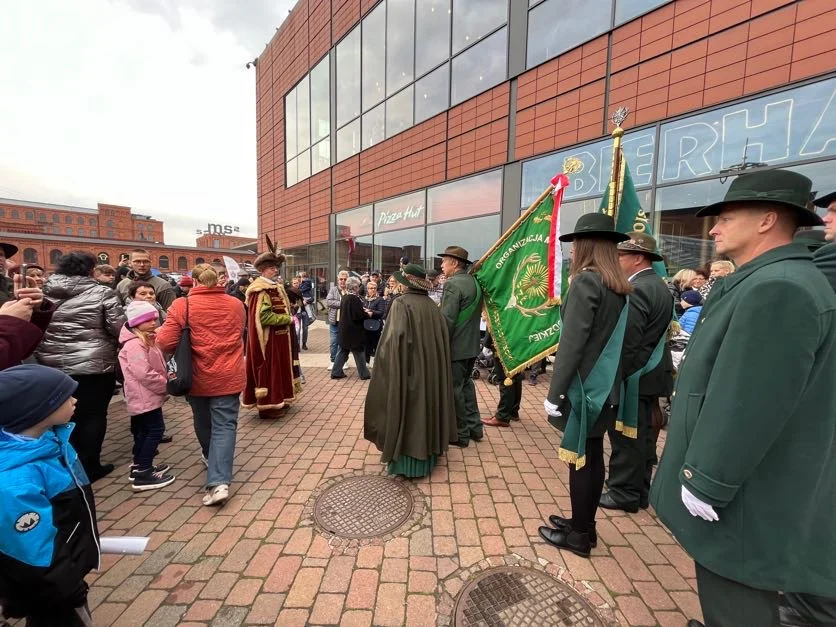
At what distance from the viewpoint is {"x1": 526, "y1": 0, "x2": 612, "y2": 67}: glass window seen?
7543mm

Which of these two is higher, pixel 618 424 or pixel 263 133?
pixel 263 133

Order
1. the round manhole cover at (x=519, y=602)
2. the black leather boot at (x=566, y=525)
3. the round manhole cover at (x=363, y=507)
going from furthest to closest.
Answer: the round manhole cover at (x=363, y=507)
the black leather boot at (x=566, y=525)
the round manhole cover at (x=519, y=602)

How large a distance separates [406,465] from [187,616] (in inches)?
71.0

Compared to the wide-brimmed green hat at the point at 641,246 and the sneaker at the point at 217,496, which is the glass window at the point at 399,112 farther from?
the sneaker at the point at 217,496

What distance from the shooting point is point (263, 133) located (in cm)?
2275

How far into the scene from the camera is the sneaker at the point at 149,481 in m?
3.20

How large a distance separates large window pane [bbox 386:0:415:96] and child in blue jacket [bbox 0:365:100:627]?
1338cm

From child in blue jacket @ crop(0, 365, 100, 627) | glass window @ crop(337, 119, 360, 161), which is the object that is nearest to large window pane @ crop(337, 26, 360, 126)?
glass window @ crop(337, 119, 360, 161)

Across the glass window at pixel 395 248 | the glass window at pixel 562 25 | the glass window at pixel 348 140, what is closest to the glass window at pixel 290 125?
the glass window at pixel 348 140

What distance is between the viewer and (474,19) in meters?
9.72

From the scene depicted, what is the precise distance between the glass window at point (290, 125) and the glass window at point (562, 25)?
14022 millimetres

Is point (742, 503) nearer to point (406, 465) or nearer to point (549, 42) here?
point (406, 465)

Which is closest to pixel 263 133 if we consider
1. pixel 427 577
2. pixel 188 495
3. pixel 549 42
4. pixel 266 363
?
pixel 549 42

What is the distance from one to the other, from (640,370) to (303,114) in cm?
2026
